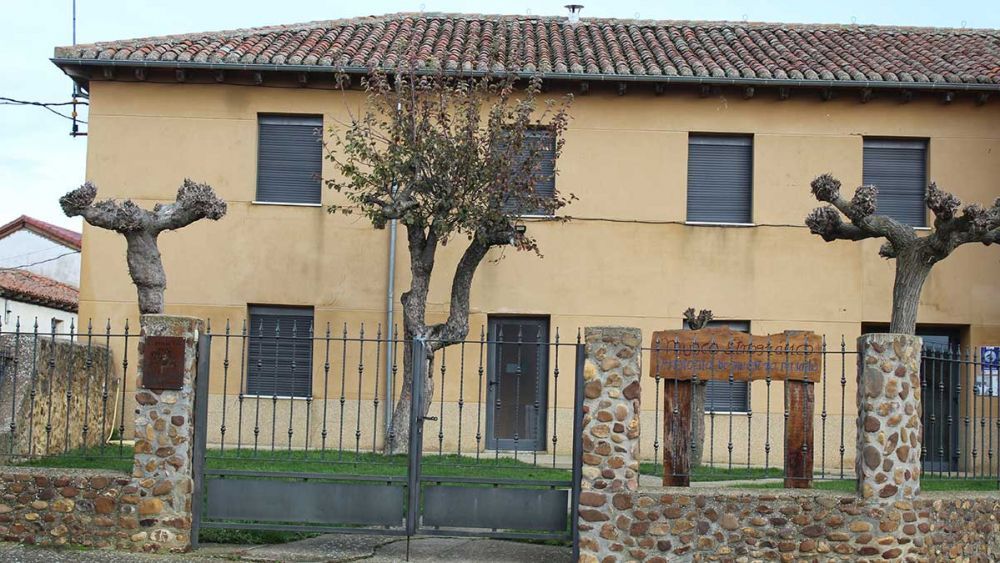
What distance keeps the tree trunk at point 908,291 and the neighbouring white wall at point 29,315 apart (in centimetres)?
1613

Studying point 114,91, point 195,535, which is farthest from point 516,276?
point 195,535

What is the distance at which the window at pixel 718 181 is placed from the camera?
17.9m

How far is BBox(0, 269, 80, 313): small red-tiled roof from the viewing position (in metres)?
25.2

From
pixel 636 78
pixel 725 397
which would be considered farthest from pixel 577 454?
pixel 636 78

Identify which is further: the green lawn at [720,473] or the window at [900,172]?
the window at [900,172]

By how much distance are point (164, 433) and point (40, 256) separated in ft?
87.6

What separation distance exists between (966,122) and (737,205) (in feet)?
12.1

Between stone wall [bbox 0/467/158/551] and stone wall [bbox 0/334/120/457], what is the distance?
495 mm

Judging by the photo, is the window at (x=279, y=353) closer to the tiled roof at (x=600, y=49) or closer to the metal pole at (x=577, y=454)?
the tiled roof at (x=600, y=49)

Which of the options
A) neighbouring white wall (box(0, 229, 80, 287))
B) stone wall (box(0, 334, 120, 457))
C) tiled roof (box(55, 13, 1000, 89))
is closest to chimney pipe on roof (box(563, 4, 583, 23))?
tiled roof (box(55, 13, 1000, 89))

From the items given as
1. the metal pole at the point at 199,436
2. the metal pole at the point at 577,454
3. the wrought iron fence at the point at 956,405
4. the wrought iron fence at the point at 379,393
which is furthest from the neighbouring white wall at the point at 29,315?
the wrought iron fence at the point at 956,405

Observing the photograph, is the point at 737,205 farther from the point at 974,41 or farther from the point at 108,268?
the point at 108,268

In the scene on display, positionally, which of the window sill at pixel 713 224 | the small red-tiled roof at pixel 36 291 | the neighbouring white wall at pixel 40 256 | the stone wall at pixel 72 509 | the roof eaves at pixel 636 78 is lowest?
the stone wall at pixel 72 509

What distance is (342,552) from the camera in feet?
33.7
